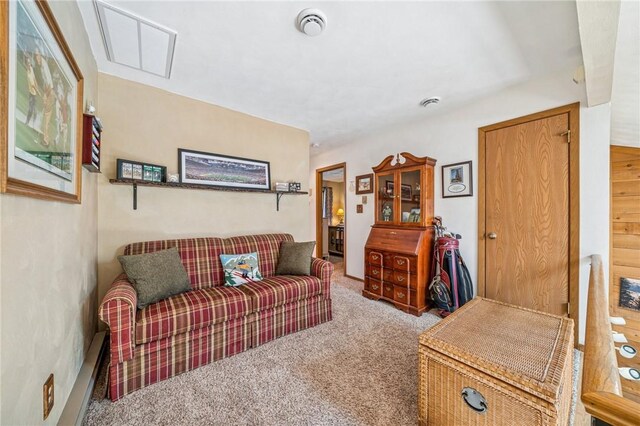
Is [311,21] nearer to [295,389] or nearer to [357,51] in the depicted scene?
[357,51]

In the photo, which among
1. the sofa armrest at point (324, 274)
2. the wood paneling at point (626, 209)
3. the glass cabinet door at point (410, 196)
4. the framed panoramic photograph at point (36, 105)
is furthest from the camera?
the glass cabinet door at point (410, 196)

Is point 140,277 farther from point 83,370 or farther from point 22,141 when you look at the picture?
point 22,141

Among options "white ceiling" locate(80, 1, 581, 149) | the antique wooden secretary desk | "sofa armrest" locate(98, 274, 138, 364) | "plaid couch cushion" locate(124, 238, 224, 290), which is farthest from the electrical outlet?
the antique wooden secretary desk

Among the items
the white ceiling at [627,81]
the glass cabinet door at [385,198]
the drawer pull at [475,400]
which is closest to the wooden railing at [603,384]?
the drawer pull at [475,400]

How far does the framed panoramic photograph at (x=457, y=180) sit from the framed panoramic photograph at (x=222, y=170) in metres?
2.24

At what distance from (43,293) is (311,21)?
2035 mm

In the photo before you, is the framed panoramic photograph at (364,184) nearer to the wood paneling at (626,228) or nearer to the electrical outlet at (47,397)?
the wood paneling at (626,228)

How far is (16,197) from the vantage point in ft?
2.89

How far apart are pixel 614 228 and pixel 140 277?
496cm

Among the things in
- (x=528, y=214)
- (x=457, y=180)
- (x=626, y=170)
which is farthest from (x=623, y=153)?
(x=457, y=180)

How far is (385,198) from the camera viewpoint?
3404 millimetres

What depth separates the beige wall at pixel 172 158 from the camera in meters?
2.25

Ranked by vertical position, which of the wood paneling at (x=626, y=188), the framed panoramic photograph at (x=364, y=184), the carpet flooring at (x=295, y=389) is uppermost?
the framed panoramic photograph at (x=364, y=184)

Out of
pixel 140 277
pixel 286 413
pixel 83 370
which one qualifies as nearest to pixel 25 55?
pixel 140 277
